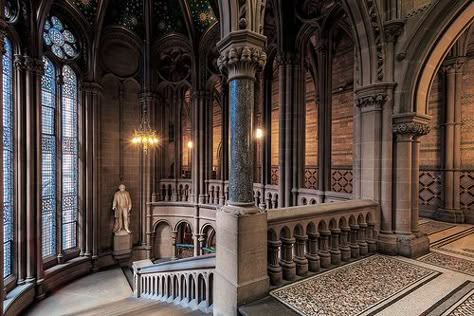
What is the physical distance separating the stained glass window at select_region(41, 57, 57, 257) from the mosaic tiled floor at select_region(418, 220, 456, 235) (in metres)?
9.96

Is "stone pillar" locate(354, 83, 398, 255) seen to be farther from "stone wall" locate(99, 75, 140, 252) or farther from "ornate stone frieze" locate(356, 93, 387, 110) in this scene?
"stone wall" locate(99, 75, 140, 252)

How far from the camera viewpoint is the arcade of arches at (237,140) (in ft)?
9.80

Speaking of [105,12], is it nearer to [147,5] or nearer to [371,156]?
[147,5]

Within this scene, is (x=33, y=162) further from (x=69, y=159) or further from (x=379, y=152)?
(x=379, y=152)

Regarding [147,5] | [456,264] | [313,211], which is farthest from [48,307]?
[147,5]

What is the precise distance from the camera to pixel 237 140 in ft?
9.50

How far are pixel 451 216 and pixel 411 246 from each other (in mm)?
3677

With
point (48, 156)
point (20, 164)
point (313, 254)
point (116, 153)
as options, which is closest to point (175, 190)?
point (116, 153)

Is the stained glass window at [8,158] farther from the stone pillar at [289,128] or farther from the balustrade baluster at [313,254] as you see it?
the balustrade baluster at [313,254]

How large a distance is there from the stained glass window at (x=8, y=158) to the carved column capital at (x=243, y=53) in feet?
21.3

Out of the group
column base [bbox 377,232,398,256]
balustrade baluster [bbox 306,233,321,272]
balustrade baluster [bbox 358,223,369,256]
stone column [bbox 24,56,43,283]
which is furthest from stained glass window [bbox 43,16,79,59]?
column base [bbox 377,232,398,256]

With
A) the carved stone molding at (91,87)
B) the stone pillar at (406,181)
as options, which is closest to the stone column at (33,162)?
the carved stone molding at (91,87)

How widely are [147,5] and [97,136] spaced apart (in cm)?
529

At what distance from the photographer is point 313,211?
335cm
